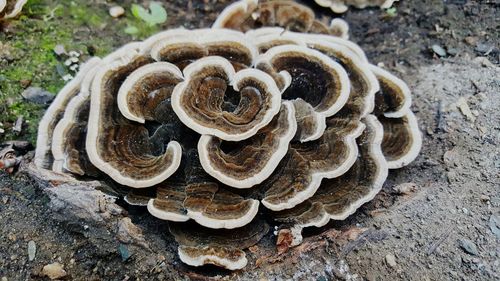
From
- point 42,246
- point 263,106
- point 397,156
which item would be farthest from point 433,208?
point 42,246

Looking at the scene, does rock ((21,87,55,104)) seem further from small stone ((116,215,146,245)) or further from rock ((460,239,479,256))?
rock ((460,239,479,256))

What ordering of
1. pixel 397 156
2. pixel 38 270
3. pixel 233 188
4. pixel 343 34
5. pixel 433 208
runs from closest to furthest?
pixel 38 270
pixel 233 188
pixel 433 208
pixel 397 156
pixel 343 34

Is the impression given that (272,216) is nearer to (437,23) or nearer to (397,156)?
(397,156)

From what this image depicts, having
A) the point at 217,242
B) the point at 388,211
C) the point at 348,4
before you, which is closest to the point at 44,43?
the point at 217,242

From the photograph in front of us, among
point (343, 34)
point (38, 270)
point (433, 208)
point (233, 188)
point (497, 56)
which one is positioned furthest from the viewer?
point (343, 34)

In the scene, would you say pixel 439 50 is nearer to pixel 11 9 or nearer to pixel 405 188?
pixel 405 188

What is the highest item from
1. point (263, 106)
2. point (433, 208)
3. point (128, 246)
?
point (263, 106)

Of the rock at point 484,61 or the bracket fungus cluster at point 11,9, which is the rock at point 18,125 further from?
the rock at point 484,61

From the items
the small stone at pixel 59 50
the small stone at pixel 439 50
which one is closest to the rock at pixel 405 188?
the small stone at pixel 439 50
